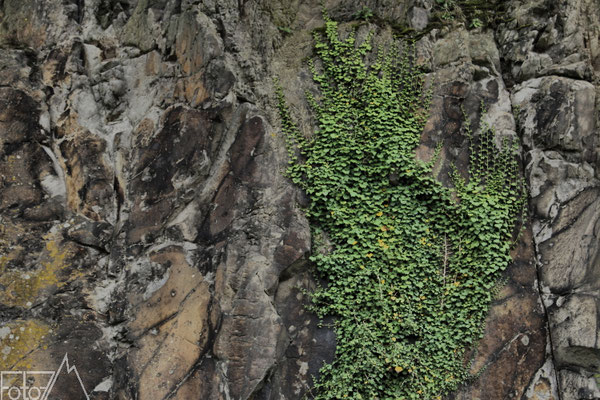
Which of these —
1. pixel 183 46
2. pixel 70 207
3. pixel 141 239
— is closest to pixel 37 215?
pixel 70 207

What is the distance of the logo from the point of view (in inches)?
281

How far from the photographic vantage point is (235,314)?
6.91 meters

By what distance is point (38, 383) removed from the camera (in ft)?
23.7

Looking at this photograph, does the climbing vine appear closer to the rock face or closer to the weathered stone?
the rock face

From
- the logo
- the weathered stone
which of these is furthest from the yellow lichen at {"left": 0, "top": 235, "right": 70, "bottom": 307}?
the weathered stone

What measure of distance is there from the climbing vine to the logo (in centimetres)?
347

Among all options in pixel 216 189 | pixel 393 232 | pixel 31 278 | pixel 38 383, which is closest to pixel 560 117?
pixel 393 232

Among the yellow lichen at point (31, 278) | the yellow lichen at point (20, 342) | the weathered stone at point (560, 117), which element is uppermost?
the weathered stone at point (560, 117)

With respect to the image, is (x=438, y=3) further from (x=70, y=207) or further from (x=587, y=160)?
(x=70, y=207)

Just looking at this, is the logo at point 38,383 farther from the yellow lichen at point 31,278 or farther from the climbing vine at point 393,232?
the climbing vine at point 393,232

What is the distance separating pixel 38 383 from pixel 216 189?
3.71m

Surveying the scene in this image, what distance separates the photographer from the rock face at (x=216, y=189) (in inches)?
281

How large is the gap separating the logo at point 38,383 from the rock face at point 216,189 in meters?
0.10

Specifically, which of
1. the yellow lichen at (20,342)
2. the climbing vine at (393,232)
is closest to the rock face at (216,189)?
the yellow lichen at (20,342)
